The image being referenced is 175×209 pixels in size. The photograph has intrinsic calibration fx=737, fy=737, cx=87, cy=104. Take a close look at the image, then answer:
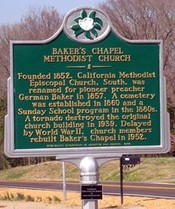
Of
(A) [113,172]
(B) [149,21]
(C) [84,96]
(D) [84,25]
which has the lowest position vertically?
(A) [113,172]

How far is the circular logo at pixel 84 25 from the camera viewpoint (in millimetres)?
11219

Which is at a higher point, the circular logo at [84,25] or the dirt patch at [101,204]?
the circular logo at [84,25]

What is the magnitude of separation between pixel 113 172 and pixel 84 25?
41130 mm

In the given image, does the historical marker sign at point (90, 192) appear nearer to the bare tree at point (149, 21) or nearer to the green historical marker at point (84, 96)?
the green historical marker at point (84, 96)

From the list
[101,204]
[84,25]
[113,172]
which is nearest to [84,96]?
[84,25]

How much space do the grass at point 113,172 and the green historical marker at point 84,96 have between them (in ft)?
93.4

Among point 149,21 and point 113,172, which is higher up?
point 149,21

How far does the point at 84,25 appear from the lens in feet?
36.8

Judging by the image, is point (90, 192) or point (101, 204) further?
point (101, 204)

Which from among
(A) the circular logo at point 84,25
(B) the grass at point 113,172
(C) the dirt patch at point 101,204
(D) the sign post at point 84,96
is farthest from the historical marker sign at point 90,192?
(B) the grass at point 113,172

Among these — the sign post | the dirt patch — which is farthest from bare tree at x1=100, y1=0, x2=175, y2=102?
the sign post

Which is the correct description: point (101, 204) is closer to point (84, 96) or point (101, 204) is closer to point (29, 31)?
point (84, 96)

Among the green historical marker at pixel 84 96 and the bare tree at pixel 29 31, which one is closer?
the green historical marker at pixel 84 96

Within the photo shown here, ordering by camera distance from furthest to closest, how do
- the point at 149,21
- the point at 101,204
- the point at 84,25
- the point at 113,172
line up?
the point at 149,21 < the point at 113,172 < the point at 101,204 < the point at 84,25
